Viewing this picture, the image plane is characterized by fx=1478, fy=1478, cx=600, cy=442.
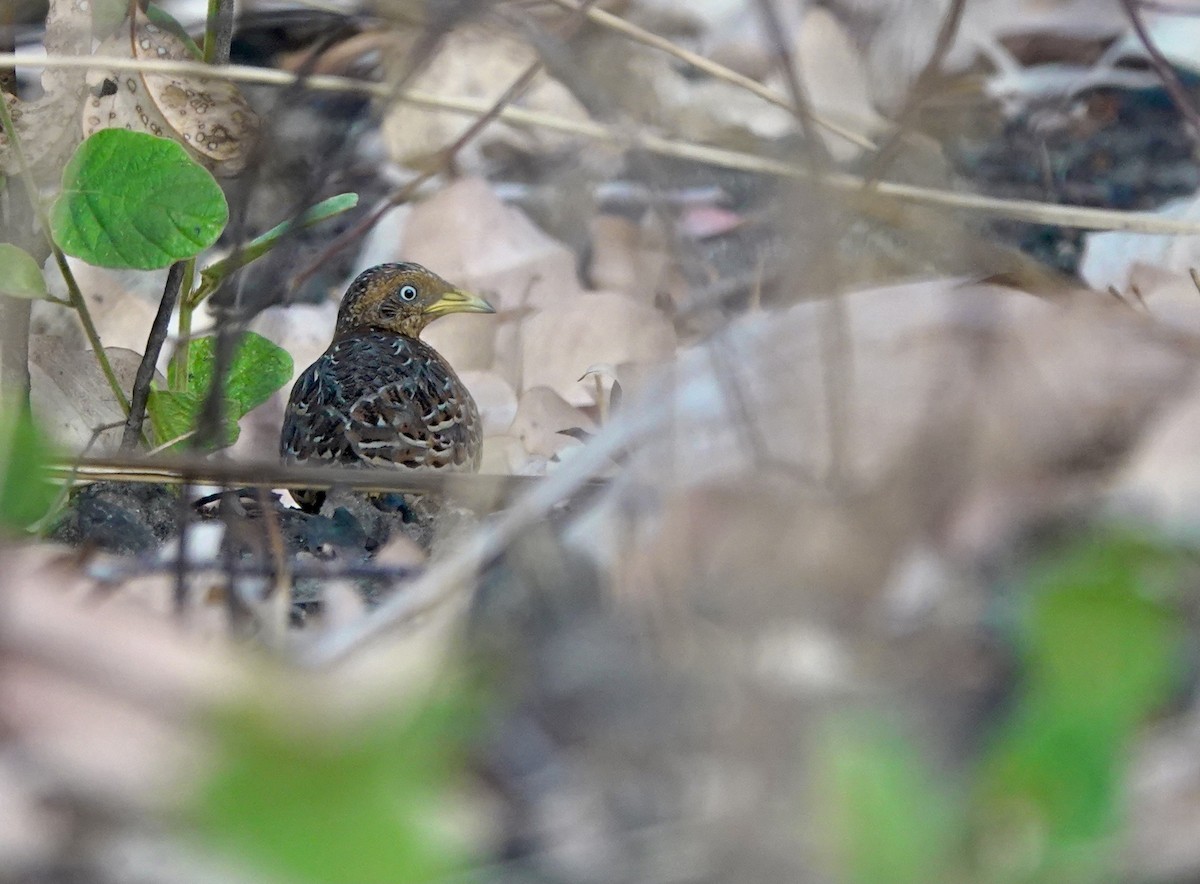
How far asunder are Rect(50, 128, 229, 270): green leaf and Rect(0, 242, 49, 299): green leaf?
8 cm

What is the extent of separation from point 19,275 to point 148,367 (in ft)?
0.82

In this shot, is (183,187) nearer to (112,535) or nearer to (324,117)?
(112,535)

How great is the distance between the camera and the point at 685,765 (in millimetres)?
745

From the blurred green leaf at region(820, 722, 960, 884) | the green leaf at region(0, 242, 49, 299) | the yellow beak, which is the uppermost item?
the yellow beak

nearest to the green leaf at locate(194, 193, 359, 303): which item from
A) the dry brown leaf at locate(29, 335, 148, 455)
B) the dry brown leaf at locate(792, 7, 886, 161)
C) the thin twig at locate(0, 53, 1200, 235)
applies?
the thin twig at locate(0, 53, 1200, 235)

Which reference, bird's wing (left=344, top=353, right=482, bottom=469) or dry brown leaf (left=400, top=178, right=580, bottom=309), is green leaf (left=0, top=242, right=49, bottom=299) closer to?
bird's wing (left=344, top=353, right=482, bottom=469)

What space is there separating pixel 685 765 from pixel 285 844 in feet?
1.03

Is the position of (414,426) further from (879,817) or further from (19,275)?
(879,817)

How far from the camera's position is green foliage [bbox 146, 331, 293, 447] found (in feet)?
5.73

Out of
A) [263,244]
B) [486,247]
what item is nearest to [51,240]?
[263,244]

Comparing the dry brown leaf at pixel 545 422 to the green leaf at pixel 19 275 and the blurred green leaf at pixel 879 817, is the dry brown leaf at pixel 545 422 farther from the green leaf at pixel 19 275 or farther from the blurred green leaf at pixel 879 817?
the blurred green leaf at pixel 879 817

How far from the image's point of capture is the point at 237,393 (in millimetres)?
1753

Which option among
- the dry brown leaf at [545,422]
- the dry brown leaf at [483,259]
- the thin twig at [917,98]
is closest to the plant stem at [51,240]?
the dry brown leaf at [545,422]

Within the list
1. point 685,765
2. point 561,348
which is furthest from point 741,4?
point 685,765
